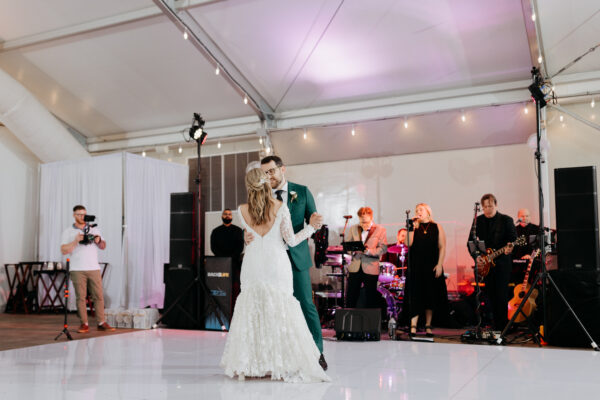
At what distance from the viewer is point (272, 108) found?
8.99 m

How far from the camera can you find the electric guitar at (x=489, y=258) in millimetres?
5805

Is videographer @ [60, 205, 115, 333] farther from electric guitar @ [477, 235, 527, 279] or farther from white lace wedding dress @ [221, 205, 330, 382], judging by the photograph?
electric guitar @ [477, 235, 527, 279]

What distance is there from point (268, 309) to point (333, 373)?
2.46 feet

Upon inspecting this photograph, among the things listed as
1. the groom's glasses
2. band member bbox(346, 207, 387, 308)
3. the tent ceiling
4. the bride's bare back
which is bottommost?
band member bbox(346, 207, 387, 308)

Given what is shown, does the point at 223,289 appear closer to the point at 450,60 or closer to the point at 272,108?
the point at 272,108

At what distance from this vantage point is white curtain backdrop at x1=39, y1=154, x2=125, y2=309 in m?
8.64

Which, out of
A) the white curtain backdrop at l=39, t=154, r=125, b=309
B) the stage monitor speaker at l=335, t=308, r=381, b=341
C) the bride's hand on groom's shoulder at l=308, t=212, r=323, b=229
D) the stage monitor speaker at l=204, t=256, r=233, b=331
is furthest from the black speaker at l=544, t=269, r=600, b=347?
the white curtain backdrop at l=39, t=154, r=125, b=309

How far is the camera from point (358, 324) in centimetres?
571

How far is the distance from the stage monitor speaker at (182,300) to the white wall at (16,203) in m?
4.60

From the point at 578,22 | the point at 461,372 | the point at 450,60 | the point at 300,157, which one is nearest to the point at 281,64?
the point at 300,157

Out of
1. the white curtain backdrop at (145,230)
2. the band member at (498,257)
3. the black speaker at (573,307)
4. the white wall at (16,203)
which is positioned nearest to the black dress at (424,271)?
the band member at (498,257)

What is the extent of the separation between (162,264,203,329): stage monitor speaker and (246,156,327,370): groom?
3216 millimetres

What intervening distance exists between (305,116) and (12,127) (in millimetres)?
4739

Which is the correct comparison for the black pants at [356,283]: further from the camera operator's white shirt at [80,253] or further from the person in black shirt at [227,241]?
the camera operator's white shirt at [80,253]
